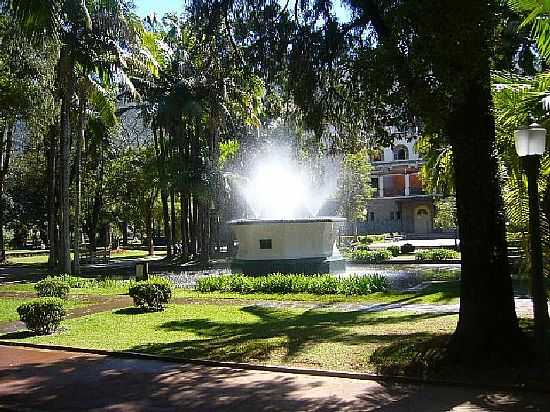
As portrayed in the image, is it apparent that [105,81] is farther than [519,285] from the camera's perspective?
Yes

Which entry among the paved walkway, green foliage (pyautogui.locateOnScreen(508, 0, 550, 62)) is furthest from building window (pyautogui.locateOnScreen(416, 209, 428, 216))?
green foliage (pyautogui.locateOnScreen(508, 0, 550, 62))

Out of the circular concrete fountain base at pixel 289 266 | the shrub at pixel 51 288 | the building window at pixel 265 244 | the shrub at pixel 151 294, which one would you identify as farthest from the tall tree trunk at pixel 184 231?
the shrub at pixel 151 294

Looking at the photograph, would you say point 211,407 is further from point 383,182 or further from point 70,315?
point 383,182

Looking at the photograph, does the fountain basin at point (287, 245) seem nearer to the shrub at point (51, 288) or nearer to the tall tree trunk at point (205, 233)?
the shrub at point (51, 288)

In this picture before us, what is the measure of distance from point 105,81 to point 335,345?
16633mm

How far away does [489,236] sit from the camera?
8242 mm

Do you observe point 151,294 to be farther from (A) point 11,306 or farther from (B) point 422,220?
(B) point 422,220

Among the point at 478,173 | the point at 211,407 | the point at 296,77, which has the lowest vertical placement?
the point at 211,407

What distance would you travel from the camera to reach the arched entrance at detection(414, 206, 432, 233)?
71613mm

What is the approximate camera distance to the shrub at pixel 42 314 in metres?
12.1

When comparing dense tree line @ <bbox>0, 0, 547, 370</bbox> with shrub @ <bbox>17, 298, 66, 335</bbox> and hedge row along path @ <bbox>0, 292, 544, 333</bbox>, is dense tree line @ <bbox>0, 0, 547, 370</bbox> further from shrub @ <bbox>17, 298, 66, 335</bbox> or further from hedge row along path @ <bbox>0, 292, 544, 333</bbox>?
shrub @ <bbox>17, 298, 66, 335</bbox>

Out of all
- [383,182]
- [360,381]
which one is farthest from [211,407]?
[383,182]

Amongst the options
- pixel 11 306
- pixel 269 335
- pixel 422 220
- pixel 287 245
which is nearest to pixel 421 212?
pixel 422 220

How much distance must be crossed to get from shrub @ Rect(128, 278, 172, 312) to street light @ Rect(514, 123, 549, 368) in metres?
Result: 9.35
